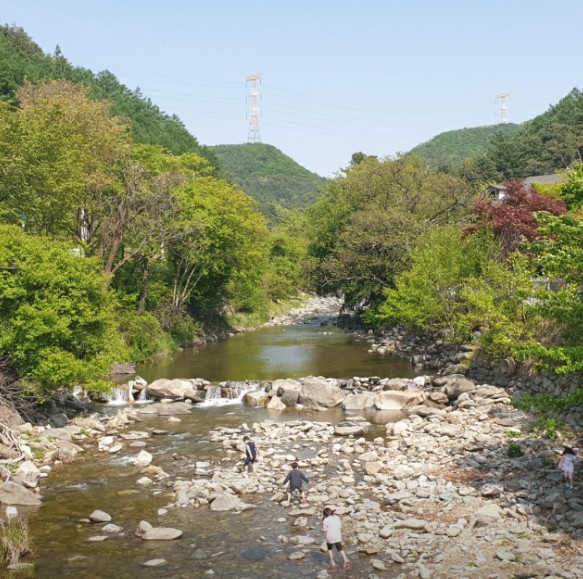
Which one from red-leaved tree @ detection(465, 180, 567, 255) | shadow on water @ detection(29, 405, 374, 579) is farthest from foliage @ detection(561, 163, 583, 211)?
red-leaved tree @ detection(465, 180, 567, 255)

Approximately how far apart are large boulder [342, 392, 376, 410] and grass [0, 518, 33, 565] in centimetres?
1580

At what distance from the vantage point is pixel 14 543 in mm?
13984

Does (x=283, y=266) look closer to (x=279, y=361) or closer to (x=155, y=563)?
(x=279, y=361)

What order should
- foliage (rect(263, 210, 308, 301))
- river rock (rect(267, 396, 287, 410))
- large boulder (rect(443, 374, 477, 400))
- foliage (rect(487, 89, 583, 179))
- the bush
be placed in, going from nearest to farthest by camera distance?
1. large boulder (rect(443, 374, 477, 400))
2. river rock (rect(267, 396, 287, 410))
3. the bush
4. foliage (rect(263, 210, 308, 301))
5. foliage (rect(487, 89, 583, 179))

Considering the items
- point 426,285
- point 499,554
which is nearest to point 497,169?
point 426,285

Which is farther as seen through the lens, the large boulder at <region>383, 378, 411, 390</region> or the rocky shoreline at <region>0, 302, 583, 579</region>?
the large boulder at <region>383, 378, 411, 390</region>

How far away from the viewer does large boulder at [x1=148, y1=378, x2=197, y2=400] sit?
29.8 meters

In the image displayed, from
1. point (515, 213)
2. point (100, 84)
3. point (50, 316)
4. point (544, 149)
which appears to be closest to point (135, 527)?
point (50, 316)

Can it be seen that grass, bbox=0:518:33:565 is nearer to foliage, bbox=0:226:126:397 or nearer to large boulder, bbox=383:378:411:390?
foliage, bbox=0:226:126:397

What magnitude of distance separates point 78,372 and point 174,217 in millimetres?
22507

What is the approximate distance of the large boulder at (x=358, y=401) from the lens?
27922 millimetres

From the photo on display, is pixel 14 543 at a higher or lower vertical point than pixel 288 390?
higher

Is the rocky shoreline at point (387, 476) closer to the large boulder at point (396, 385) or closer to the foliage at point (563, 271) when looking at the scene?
the large boulder at point (396, 385)

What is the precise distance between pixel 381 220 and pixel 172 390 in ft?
78.5
